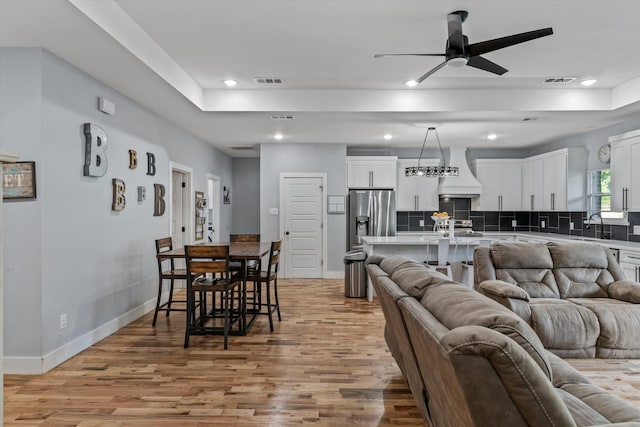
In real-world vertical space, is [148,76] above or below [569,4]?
below

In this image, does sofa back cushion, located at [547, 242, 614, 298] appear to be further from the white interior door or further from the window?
the white interior door

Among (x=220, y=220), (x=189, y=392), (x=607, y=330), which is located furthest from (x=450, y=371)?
(x=220, y=220)

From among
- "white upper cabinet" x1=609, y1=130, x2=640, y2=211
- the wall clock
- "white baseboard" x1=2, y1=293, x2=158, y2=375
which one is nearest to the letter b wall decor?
"white baseboard" x1=2, y1=293, x2=158, y2=375

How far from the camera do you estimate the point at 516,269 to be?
3.96 metres

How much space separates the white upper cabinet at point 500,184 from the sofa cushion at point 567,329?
15.8 feet

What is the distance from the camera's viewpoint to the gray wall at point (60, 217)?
320cm

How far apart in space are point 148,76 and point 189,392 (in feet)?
9.35

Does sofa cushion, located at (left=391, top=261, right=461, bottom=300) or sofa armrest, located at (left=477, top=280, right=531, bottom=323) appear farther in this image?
sofa armrest, located at (left=477, top=280, right=531, bottom=323)

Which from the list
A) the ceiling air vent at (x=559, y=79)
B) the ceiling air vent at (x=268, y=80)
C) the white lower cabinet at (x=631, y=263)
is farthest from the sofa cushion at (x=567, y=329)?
the ceiling air vent at (x=268, y=80)

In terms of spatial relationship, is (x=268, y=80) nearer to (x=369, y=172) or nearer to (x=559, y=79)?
(x=559, y=79)

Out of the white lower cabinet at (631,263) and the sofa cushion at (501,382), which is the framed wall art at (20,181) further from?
the white lower cabinet at (631,263)

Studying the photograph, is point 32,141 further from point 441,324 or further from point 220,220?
point 220,220

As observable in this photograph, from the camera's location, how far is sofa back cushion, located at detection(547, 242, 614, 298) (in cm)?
384

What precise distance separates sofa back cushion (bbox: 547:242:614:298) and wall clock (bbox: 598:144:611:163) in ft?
9.24
